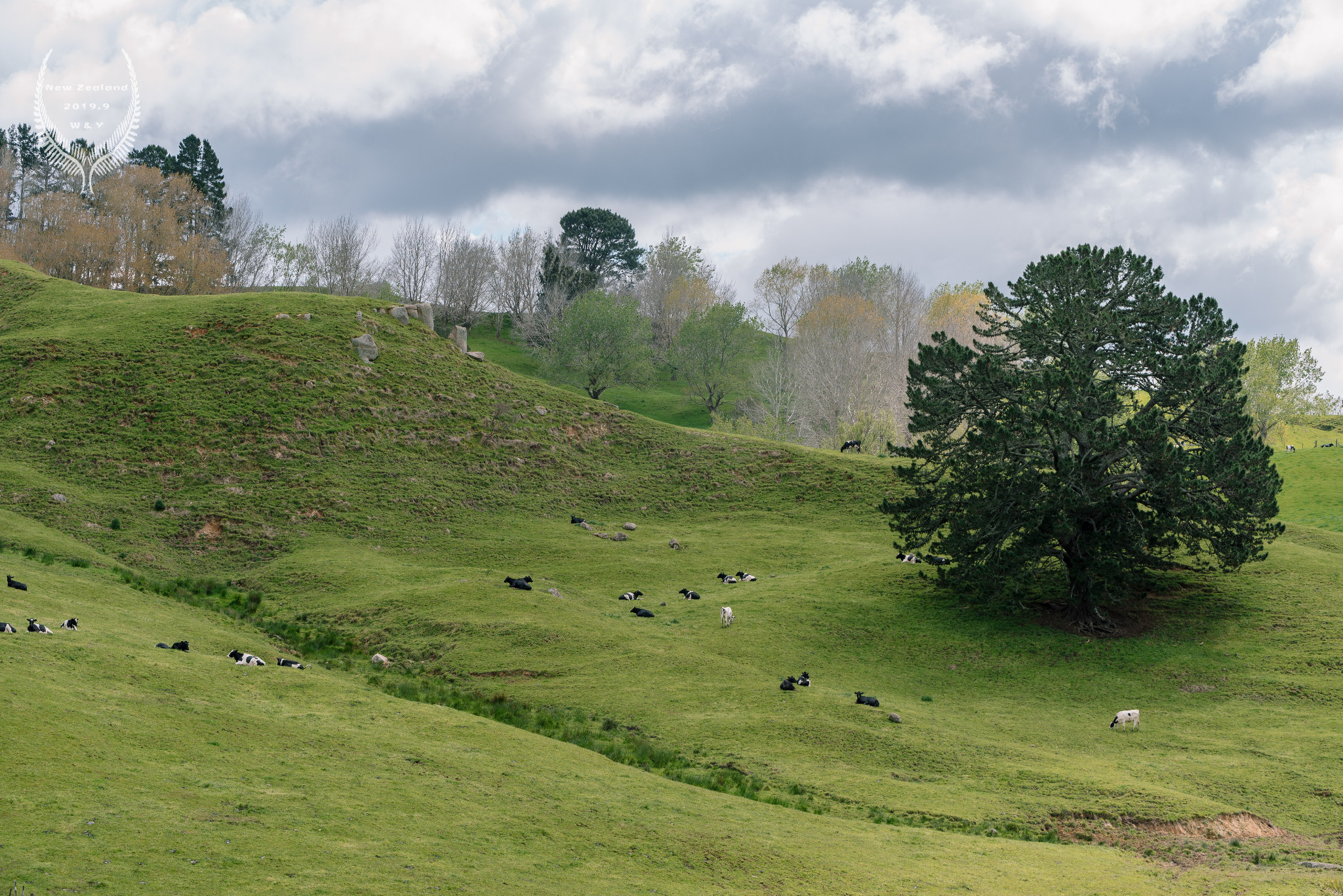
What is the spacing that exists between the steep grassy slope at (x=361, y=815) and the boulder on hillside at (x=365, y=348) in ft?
133

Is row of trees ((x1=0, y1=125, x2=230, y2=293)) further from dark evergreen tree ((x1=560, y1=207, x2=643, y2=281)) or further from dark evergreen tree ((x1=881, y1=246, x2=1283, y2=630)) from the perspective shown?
dark evergreen tree ((x1=881, y1=246, x2=1283, y2=630))

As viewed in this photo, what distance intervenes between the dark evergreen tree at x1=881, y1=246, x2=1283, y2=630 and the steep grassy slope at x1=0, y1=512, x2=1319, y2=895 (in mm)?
19777

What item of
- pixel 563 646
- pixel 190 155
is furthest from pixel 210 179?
pixel 563 646

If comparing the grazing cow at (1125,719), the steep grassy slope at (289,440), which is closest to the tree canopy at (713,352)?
the steep grassy slope at (289,440)

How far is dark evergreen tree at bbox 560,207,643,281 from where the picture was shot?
146 m

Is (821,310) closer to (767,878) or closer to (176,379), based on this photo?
(176,379)

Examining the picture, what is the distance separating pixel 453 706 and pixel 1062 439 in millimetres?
24993

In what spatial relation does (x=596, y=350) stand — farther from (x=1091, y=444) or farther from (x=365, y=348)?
(x=1091, y=444)

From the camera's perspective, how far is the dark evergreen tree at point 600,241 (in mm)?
146375

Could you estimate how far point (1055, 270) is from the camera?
39312 mm

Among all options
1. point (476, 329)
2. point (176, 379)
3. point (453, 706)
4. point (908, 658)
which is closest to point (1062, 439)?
point (908, 658)

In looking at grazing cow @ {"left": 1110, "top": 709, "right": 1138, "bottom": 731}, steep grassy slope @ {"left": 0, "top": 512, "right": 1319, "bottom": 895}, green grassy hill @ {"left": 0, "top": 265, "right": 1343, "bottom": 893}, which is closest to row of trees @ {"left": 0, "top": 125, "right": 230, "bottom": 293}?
green grassy hill @ {"left": 0, "top": 265, "right": 1343, "bottom": 893}

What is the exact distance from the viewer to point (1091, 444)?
34531mm

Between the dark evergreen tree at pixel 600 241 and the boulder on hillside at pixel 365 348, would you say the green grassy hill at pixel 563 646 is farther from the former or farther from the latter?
the dark evergreen tree at pixel 600 241
